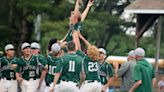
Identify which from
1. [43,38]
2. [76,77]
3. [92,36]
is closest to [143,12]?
[76,77]

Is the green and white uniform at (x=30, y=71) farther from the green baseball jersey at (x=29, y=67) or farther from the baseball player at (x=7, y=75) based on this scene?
the baseball player at (x=7, y=75)

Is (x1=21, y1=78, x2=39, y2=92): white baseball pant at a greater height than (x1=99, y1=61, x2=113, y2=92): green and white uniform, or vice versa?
(x1=99, y1=61, x2=113, y2=92): green and white uniform

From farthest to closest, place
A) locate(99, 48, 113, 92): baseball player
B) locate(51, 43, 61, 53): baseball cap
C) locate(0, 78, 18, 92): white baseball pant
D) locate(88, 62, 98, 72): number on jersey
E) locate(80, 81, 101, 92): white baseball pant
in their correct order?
locate(0, 78, 18, 92): white baseball pant
locate(99, 48, 113, 92): baseball player
locate(51, 43, 61, 53): baseball cap
locate(80, 81, 101, 92): white baseball pant
locate(88, 62, 98, 72): number on jersey

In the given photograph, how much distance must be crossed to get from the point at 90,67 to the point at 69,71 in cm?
77

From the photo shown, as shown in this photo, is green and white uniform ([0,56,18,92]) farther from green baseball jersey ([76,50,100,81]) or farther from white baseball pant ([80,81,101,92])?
green baseball jersey ([76,50,100,81])

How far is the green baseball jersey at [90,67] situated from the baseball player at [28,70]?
159cm

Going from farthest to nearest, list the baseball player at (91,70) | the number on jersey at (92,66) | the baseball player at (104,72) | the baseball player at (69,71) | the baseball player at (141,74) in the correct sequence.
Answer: the baseball player at (104,72) < the baseball player at (141,74) < the number on jersey at (92,66) < the baseball player at (91,70) < the baseball player at (69,71)

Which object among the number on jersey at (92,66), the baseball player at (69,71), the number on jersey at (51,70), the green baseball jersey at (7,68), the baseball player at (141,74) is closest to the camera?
the baseball player at (69,71)

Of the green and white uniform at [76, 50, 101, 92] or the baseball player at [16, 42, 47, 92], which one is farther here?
the baseball player at [16, 42, 47, 92]

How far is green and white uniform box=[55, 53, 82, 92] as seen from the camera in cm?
1452

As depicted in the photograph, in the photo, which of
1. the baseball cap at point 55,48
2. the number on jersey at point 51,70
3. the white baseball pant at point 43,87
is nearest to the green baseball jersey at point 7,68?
the white baseball pant at point 43,87

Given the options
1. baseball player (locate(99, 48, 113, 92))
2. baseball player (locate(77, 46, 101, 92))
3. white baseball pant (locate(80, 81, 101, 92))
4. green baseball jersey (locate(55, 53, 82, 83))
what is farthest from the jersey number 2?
baseball player (locate(99, 48, 113, 92))

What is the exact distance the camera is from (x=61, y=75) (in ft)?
48.6

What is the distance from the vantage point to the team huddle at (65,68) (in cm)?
1477
